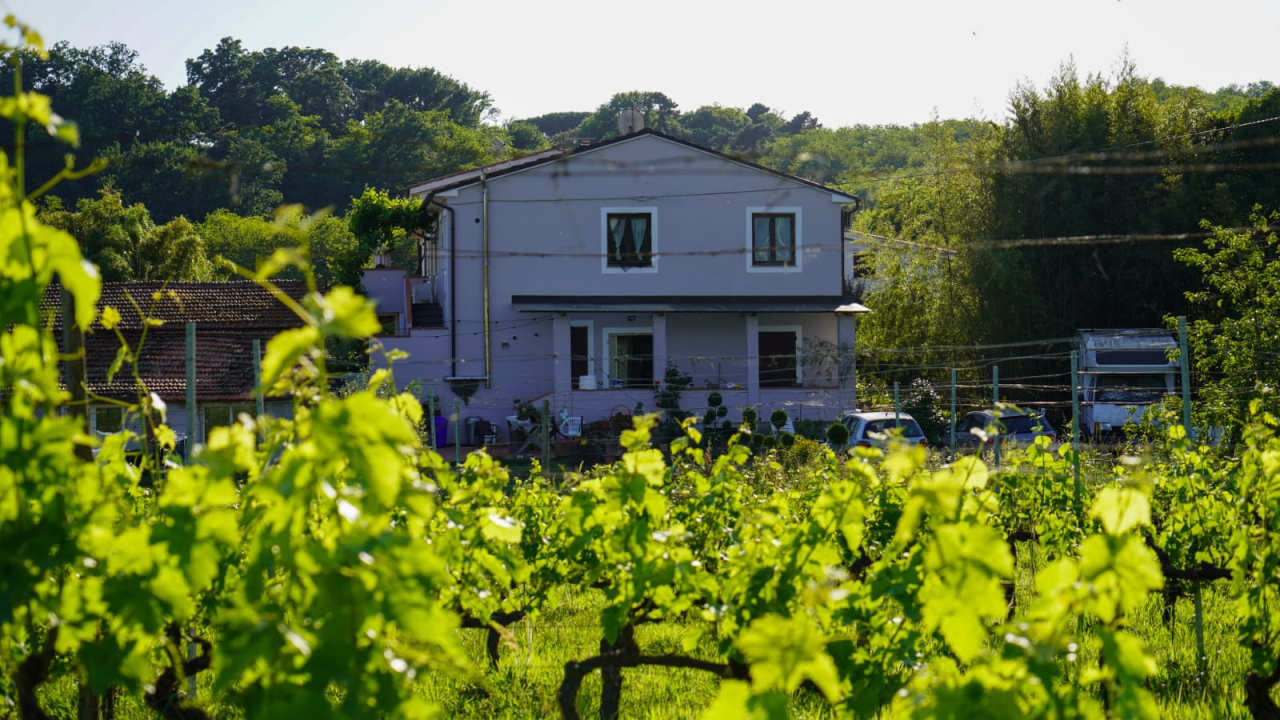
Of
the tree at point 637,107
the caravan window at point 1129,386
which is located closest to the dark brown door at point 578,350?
the caravan window at point 1129,386

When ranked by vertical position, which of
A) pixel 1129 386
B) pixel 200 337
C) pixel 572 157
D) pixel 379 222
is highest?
pixel 572 157

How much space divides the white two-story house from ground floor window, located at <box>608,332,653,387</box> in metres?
0.03

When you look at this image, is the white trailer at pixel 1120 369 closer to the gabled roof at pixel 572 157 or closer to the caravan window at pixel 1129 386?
the caravan window at pixel 1129 386

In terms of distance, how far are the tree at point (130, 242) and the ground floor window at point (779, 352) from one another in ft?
52.4

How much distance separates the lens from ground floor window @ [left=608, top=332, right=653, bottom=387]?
915 inches

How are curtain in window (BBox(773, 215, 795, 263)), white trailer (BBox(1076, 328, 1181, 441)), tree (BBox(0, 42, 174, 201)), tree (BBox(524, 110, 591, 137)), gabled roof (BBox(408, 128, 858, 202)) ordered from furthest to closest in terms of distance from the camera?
tree (BBox(524, 110, 591, 137))
tree (BBox(0, 42, 174, 201))
curtain in window (BBox(773, 215, 795, 263))
white trailer (BBox(1076, 328, 1181, 441))
gabled roof (BBox(408, 128, 858, 202))

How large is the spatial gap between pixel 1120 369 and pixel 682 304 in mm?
8877

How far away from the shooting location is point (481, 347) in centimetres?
2312

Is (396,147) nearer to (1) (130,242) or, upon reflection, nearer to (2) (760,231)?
(1) (130,242)

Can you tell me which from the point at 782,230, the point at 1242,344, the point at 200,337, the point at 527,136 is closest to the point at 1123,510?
the point at 1242,344

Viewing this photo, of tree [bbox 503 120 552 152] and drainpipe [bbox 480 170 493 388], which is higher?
tree [bbox 503 120 552 152]

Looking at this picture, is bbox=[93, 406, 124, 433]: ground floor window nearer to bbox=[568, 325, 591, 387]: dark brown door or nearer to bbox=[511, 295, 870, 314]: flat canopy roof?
bbox=[511, 295, 870, 314]: flat canopy roof

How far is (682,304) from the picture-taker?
2336cm

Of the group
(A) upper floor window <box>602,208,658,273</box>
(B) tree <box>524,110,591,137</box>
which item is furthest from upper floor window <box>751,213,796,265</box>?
(B) tree <box>524,110,591,137</box>
